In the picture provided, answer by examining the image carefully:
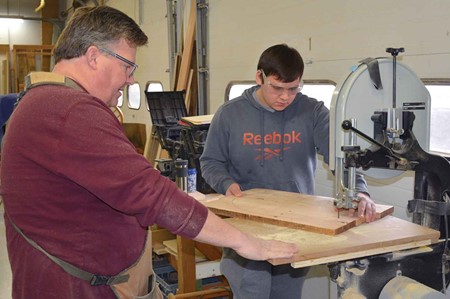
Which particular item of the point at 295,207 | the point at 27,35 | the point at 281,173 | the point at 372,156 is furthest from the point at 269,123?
the point at 27,35

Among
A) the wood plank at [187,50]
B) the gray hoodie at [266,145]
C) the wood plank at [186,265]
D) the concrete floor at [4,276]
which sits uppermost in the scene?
the wood plank at [187,50]

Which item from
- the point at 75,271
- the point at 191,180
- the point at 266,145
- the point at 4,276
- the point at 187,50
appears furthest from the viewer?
the point at 187,50

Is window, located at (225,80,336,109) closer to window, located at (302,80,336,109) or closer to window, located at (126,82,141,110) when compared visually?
window, located at (302,80,336,109)

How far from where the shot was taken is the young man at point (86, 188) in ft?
3.69

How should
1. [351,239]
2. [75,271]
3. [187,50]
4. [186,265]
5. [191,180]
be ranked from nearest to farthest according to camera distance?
[75,271] → [351,239] → [186,265] → [191,180] → [187,50]

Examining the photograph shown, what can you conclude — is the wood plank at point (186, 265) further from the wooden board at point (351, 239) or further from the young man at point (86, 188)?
the young man at point (86, 188)

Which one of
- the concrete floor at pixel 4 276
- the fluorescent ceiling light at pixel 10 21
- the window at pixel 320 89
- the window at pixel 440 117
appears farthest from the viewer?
the fluorescent ceiling light at pixel 10 21

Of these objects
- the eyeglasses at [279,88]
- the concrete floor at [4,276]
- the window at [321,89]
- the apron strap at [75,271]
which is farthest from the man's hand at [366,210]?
the concrete floor at [4,276]

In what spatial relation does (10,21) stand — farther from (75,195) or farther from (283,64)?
(75,195)

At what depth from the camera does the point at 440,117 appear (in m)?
2.29

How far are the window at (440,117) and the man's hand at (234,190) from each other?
0.91 metres

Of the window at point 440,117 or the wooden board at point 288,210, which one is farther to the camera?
the window at point 440,117

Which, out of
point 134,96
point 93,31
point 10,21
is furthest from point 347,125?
point 10,21

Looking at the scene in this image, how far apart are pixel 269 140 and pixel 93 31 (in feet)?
3.39
